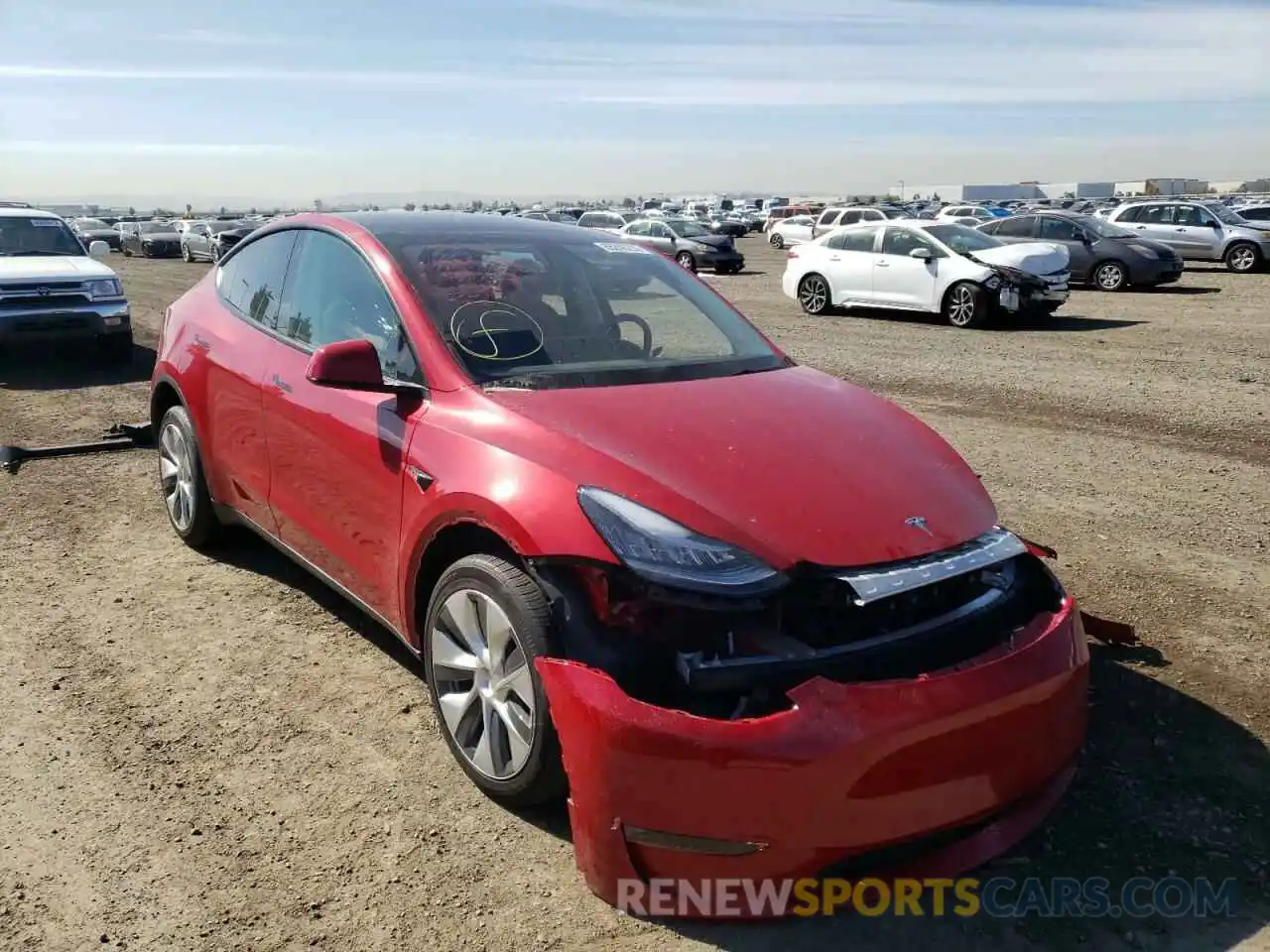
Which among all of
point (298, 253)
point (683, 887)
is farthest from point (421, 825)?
point (298, 253)

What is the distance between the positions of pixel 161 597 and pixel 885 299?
13.6 metres

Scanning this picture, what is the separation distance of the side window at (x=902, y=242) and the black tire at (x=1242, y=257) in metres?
12.9

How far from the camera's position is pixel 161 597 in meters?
4.86

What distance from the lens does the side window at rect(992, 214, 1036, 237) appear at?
68.9ft

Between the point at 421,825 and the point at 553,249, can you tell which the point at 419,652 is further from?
the point at 553,249

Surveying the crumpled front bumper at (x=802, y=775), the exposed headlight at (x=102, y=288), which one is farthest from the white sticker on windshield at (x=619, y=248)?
the exposed headlight at (x=102, y=288)

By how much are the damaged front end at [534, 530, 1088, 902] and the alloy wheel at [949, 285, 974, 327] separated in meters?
13.2

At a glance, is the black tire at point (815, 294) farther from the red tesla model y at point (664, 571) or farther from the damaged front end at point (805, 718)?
the damaged front end at point (805, 718)

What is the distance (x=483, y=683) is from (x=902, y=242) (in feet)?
48.0

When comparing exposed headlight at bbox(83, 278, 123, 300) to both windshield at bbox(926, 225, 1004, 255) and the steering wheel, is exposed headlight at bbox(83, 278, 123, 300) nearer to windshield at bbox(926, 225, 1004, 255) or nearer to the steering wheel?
the steering wheel

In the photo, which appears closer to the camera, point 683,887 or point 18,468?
A: point 683,887

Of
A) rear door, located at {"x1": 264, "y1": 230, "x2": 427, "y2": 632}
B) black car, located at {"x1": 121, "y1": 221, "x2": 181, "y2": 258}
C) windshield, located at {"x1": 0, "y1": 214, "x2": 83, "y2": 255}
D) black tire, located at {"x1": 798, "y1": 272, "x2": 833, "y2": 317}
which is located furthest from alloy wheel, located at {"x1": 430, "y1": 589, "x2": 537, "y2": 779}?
black car, located at {"x1": 121, "y1": 221, "x2": 181, "y2": 258}

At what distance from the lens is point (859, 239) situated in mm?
17078

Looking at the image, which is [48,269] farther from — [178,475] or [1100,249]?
[1100,249]
